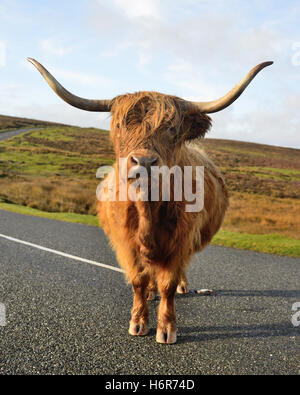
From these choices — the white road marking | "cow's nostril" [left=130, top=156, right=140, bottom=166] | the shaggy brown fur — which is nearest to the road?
the white road marking

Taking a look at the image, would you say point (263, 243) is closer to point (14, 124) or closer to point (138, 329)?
point (138, 329)

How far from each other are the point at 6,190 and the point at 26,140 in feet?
117

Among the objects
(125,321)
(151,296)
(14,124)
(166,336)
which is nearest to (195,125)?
(166,336)

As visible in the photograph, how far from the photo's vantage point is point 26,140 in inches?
2233

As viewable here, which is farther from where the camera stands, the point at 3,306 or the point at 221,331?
the point at 3,306

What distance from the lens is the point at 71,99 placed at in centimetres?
350

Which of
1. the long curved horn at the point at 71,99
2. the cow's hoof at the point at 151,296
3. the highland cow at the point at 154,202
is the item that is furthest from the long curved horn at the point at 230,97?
the cow's hoof at the point at 151,296

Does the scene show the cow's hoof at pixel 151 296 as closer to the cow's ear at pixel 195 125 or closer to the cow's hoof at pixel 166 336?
the cow's hoof at pixel 166 336

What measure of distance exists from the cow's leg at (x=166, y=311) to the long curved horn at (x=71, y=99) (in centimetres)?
178

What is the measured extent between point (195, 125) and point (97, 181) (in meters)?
26.6

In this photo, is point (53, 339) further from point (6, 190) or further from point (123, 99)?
point (6, 190)

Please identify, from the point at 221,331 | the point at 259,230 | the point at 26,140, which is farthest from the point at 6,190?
the point at 26,140

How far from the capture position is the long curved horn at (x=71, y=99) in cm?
343
